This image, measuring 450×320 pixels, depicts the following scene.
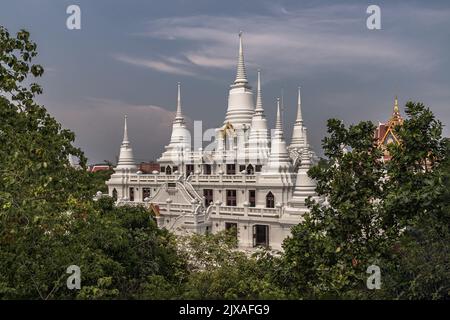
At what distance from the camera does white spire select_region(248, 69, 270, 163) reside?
3709 centimetres

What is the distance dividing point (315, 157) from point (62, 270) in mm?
38343

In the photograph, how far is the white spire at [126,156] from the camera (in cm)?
4362

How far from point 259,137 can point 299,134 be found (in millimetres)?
8458

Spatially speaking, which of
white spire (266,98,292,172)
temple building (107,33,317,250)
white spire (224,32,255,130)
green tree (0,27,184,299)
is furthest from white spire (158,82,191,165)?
green tree (0,27,184,299)

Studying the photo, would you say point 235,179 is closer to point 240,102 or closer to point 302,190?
point 302,190

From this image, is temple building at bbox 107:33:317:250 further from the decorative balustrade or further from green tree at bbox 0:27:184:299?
green tree at bbox 0:27:184:299

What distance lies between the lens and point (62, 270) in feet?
32.2

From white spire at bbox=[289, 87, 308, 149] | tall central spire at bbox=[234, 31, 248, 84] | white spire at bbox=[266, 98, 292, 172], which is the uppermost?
tall central spire at bbox=[234, 31, 248, 84]

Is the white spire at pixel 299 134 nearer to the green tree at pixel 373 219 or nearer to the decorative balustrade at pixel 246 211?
the decorative balustrade at pixel 246 211

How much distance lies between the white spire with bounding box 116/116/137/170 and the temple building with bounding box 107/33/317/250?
0.11 metres

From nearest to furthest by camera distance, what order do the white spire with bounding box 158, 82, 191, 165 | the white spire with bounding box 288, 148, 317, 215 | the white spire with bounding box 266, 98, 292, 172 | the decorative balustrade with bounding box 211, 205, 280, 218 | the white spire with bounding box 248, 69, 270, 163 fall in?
the white spire with bounding box 288, 148, 317, 215 → the decorative balustrade with bounding box 211, 205, 280, 218 → the white spire with bounding box 266, 98, 292, 172 → the white spire with bounding box 248, 69, 270, 163 → the white spire with bounding box 158, 82, 191, 165
